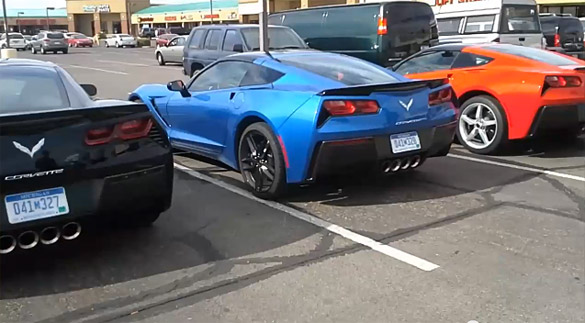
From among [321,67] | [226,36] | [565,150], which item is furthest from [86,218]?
[226,36]

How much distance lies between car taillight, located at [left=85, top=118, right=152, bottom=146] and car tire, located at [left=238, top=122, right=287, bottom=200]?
4.66ft

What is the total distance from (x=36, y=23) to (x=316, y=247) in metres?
112

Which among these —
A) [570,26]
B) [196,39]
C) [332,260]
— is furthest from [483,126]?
[570,26]

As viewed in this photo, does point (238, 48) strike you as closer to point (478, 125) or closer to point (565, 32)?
point (478, 125)

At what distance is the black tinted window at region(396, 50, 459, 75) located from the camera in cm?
832

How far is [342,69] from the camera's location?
5.98 meters

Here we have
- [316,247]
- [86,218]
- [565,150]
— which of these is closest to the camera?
[86,218]

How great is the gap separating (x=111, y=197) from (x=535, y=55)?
231 inches

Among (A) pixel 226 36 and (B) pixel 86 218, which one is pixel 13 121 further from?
(A) pixel 226 36

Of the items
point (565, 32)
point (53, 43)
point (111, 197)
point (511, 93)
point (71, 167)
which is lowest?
point (111, 197)

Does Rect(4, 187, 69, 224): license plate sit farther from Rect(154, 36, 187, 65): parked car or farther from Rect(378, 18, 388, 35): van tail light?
Rect(154, 36, 187, 65): parked car

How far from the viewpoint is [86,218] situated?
3.82 metres

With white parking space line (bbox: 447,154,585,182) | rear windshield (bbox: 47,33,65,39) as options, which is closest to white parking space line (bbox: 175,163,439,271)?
white parking space line (bbox: 447,154,585,182)

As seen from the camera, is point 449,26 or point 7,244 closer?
point 7,244
